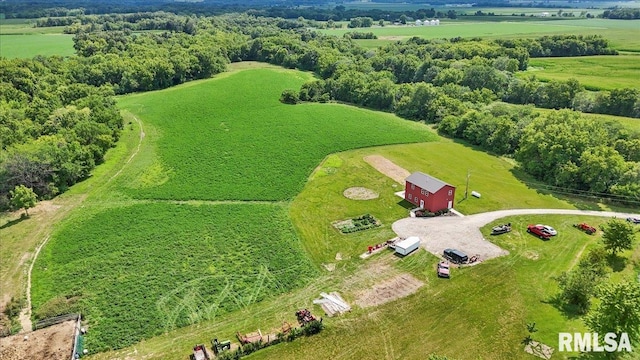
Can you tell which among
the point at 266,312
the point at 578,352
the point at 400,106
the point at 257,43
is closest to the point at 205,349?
the point at 266,312

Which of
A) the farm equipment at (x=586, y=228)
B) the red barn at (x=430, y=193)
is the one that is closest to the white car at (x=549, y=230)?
the farm equipment at (x=586, y=228)

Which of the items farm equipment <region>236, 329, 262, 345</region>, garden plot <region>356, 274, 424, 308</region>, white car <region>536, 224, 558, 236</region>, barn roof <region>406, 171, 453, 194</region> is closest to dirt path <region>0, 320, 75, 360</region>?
farm equipment <region>236, 329, 262, 345</region>

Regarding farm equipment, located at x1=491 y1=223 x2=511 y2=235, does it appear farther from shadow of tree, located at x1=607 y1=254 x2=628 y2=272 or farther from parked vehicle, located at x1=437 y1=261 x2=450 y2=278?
shadow of tree, located at x1=607 y1=254 x2=628 y2=272

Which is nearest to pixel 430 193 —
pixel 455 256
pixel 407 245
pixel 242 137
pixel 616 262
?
pixel 407 245

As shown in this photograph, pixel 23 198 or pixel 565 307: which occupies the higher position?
pixel 23 198

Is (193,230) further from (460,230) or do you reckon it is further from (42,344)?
(460,230)

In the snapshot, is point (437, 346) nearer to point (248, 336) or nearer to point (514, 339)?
point (514, 339)

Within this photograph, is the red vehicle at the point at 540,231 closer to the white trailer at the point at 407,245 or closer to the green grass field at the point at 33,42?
the white trailer at the point at 407,245

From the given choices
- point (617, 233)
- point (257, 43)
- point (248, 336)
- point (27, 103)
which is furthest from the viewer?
point (257, 43)
